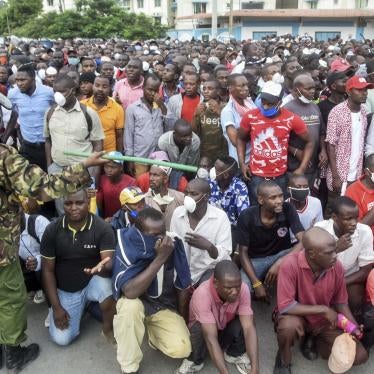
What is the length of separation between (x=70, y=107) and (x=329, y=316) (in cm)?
316

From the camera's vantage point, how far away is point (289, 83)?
6051mm

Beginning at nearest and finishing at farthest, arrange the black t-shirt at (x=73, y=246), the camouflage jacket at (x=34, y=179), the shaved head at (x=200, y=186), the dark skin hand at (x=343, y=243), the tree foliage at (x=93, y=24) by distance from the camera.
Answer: the camouflage jacket at (x=34, y=179) → the dark skin hand at (x=343, y=243) → the black t-shirt at (x=73, y=246) → the shaved head at (x=200, y=186) → the tree foliage at (x=93, y=24)

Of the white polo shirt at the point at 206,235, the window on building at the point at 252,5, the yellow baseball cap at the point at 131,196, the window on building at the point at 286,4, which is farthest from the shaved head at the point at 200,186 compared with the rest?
the window on building at the point at 286,4

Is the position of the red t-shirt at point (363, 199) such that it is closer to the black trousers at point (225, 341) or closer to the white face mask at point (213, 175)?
the white face mask at point (213, 175)

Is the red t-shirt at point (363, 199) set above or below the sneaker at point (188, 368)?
above

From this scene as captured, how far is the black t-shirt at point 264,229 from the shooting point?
12.4ft

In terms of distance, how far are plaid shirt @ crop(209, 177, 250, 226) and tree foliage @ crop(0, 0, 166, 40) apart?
30.4 m

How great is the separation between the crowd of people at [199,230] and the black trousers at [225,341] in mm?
10

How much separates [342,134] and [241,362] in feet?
8.57

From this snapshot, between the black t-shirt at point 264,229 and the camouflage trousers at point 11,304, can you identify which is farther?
the black t-shirt at point 264,229

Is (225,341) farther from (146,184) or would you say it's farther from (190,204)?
(146,184)

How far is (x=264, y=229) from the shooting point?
3795 millimetres

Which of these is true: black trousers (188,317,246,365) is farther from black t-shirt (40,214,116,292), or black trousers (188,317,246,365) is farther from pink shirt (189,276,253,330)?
black t-shirt (40,214,116,292)

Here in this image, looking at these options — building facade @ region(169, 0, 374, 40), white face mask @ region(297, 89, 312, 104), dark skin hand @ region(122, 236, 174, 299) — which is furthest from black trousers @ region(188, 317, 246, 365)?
building facade @ region(169, 0, 374, 40)
